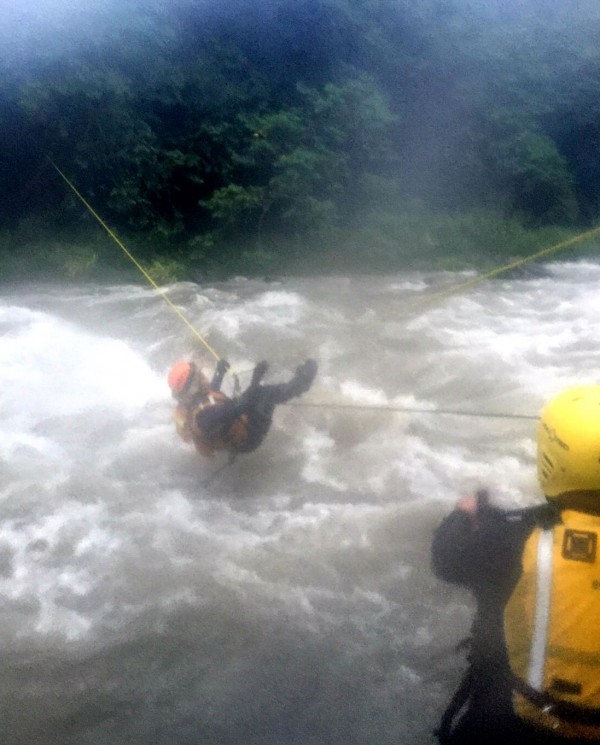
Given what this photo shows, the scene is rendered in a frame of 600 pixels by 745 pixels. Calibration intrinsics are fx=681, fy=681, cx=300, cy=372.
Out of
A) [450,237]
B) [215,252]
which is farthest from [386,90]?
[215,252]

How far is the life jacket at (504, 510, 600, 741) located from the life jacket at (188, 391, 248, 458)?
10.4 ft

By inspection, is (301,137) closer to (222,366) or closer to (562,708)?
(222,366)

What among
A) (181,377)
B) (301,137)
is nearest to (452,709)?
(181,377)

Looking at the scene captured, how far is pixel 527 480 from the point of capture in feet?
16.6

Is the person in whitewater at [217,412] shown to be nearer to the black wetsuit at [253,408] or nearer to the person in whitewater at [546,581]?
the black wetsuit at [253,408]

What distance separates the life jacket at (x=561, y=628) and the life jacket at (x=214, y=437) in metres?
3.16

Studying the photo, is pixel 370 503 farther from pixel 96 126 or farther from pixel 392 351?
pixel 96 126

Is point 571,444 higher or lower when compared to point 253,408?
lower

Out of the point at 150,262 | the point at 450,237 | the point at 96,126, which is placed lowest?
the point at 150,262

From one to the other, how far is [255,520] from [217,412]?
32.1 inches

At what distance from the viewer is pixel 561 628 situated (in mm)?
1963

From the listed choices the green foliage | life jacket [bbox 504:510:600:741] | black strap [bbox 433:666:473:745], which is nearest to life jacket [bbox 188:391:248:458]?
black strap [bbox 433:666:473:745]

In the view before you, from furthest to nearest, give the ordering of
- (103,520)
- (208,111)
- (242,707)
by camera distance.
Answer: (208,111)
(103,520)
(242,707)

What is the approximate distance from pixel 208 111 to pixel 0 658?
1154 cm
